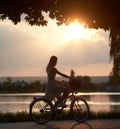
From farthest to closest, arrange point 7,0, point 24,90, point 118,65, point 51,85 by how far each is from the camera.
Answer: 1. point 24,90
2. point 118,65
3. point 51,85
4. point 7,0

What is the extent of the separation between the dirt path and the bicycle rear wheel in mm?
177

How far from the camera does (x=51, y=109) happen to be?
17969mm

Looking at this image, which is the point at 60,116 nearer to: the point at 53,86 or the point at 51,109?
the point at 51,109

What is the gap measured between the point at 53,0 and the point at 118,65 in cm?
1000

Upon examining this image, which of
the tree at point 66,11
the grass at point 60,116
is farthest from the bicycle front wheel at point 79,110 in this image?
the tree at point 66,11

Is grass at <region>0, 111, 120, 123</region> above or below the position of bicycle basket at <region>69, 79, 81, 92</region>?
below

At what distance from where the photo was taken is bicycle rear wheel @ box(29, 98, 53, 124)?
17906mm

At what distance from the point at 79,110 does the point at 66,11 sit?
121 inches

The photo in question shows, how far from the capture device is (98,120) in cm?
1869

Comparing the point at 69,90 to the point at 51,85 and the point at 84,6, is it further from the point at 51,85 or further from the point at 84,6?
the point at 84,6

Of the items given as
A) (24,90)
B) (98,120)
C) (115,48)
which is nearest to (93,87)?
(24,90)

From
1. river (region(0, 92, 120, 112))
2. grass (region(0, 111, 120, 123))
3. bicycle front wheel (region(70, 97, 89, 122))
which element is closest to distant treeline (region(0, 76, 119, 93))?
river (region(0, 92, 120, 112))

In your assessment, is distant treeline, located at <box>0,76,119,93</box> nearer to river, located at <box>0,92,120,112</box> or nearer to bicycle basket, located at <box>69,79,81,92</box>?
river, located at <box>0,92,120,112</box>

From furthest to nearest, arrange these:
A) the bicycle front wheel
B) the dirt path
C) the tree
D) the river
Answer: the river < the bicycle front wheel < the dirt path < the tree
